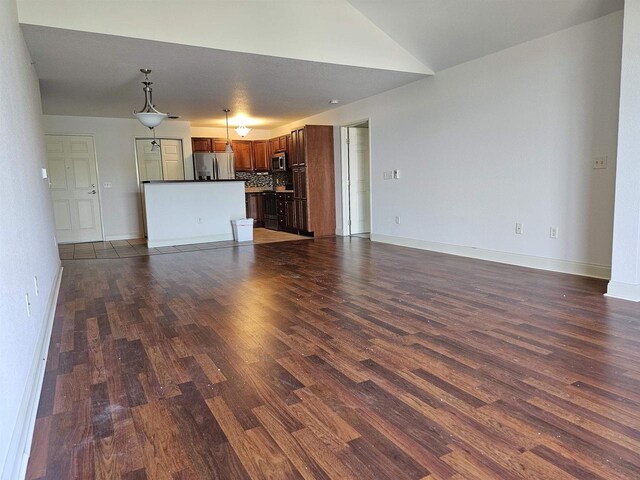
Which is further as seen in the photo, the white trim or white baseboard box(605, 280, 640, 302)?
the white trim

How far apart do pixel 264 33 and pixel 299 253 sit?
2890mm

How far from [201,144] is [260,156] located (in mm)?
1433

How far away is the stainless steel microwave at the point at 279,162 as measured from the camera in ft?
29.1

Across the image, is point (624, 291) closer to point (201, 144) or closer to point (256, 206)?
point (256, 206)

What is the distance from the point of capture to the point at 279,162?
357 inches

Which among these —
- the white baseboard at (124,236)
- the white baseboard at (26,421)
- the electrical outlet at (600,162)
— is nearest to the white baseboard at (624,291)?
the electrical outlet at (600,162)

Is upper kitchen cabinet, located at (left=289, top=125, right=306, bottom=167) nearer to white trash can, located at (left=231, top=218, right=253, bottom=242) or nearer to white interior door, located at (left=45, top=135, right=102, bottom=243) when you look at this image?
white trash can, located at (left=231, top=218, right=253, bottom=242)

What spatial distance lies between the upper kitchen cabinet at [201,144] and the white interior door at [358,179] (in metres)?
3.59

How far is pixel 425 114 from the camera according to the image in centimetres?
593

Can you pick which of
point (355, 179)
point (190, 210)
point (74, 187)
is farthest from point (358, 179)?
point (74, 187)

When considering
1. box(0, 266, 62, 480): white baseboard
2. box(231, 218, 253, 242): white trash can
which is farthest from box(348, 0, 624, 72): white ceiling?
box(0, 266, 62, 480): white baseboard

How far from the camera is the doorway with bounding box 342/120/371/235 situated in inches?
310

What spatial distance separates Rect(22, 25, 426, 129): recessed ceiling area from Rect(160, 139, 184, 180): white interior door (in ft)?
3.53

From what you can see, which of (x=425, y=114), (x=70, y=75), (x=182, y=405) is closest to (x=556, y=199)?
(x=425, y=114)
